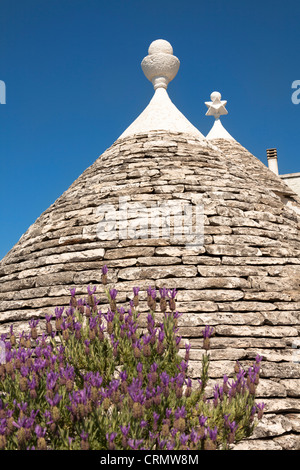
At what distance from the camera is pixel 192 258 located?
4.13m

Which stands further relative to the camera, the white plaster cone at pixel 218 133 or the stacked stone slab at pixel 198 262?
the white plaster cone at pixel 218 133

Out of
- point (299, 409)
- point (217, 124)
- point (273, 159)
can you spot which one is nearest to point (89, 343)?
point (299, 409)

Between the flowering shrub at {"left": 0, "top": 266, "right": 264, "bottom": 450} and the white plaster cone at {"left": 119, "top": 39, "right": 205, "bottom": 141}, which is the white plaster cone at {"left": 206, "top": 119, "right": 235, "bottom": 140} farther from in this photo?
the flowering shrub at {"left": 0, "top": 266, "right": 264, "bottom": 450}

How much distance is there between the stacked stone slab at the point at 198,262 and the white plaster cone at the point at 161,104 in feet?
1.26

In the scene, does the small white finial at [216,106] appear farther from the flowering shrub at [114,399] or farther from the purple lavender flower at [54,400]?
the purple lavender flower at [54,400]

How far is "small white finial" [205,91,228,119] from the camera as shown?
997 cm

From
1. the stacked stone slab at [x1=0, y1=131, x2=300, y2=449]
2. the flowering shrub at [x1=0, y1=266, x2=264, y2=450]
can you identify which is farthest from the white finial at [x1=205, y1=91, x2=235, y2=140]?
the flowering shrub at [x1=0, y1=266, x2=264, y2=450]

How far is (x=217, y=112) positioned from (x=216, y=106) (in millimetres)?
142

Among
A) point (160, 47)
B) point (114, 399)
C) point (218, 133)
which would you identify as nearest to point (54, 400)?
point (114, 399)

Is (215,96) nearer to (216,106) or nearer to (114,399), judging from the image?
(216,106)

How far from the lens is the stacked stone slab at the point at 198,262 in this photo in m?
3.52

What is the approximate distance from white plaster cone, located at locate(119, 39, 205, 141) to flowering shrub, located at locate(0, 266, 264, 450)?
12.5ft

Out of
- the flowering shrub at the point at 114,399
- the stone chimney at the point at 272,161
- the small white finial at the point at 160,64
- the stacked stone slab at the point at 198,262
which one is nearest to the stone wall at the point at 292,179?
the stone chimney at the point at 272,161

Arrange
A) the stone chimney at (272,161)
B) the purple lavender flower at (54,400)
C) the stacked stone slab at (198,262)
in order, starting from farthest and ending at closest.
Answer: the stone chimney at (272,161), the stacked stone slab at (198,262), the purple lavender flower at (54,400)
